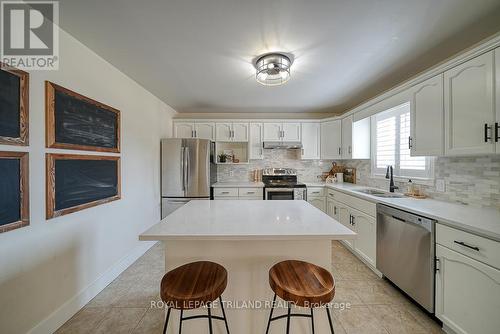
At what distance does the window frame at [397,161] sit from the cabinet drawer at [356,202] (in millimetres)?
665

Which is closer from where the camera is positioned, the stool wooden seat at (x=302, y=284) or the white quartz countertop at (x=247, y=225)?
the stool wooden seat at (x=302, y=284)

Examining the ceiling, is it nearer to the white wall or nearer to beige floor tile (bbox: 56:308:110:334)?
the white wall

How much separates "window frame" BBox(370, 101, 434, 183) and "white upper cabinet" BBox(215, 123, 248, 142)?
2283 mm

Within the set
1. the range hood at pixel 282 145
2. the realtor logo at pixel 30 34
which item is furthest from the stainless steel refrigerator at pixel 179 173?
the realtor logo at pixel 30 34

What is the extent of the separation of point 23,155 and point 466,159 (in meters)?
3.66

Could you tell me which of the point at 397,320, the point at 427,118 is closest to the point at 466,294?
the point at 397,320

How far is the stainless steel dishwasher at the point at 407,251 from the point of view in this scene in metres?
1.59

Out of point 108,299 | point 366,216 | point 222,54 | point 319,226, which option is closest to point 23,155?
point 108,299

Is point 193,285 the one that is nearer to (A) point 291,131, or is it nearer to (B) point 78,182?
(B) point 78,182

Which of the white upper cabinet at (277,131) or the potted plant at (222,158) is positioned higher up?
the white upper cabinet at (277,131)

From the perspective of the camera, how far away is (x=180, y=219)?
55.2 inches

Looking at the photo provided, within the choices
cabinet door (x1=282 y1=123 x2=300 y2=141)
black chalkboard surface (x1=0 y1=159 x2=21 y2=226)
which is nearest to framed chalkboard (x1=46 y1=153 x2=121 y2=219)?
black chalkboard surface (x1=0 y1=159 x2=21 y2=226)

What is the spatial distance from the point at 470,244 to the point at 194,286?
1.81 meters

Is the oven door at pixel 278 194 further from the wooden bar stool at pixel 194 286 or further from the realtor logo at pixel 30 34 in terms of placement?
the realtor logo at pixel 30 34
